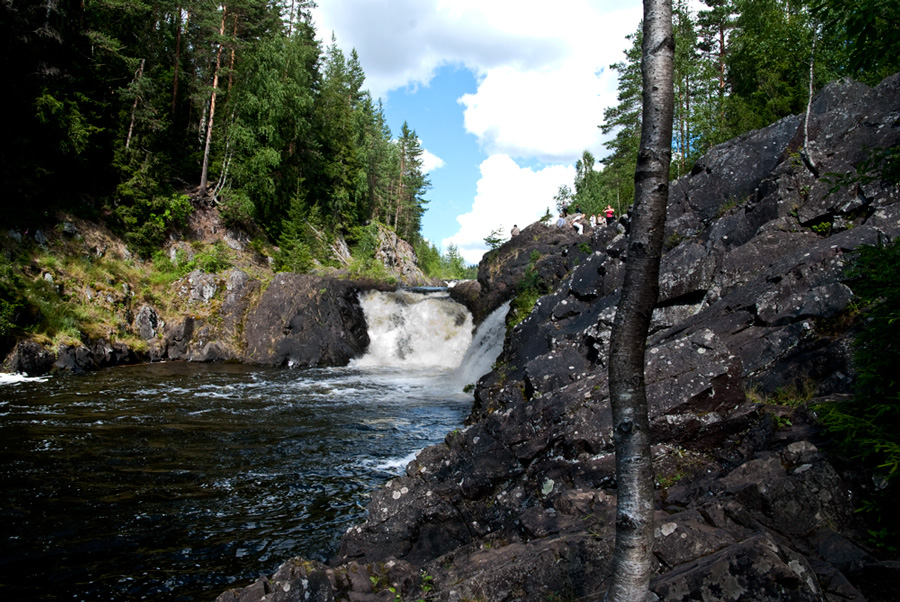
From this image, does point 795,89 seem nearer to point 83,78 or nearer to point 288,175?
point 288,175

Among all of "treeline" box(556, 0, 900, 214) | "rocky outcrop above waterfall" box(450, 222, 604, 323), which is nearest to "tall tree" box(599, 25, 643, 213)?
"treeline" box(556, 0, 900, 214)

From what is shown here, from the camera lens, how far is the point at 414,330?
87.9 feet

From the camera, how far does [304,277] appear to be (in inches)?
1030

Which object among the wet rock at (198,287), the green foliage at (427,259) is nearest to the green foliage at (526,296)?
the wet rock at (198,287)

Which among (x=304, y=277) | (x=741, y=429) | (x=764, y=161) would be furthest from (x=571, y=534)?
(x=304, y=277)

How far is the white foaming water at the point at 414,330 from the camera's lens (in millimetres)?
25719

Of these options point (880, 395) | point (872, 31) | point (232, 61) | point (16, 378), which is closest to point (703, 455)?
point (880, 395)

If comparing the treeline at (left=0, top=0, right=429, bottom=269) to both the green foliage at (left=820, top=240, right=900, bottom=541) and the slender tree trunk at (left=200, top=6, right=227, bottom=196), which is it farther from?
the green foliage at (left=820, top=240, right=900, bottom=541)

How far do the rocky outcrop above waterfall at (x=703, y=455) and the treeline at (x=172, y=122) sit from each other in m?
23.4

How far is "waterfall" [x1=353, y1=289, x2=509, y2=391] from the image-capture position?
83.6ft

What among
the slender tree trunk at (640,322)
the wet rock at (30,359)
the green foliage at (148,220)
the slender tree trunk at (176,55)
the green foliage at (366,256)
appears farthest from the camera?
the green foliage at (366,256)

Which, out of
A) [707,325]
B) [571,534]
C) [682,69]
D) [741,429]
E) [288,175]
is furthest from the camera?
[288,175]

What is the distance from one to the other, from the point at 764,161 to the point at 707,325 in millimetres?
8570

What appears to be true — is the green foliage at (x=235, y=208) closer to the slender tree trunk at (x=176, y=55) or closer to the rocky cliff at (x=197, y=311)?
the rocky cliff at (x=197, y=311)
